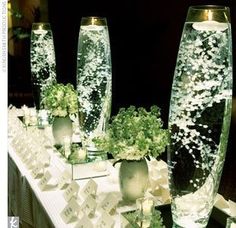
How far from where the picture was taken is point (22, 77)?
4348 millimetres

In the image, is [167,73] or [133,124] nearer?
[133,124]

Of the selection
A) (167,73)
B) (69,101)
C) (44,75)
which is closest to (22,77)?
(167,73)

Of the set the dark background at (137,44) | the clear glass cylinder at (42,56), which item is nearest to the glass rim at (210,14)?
the clear glass cylinder at (42,56)

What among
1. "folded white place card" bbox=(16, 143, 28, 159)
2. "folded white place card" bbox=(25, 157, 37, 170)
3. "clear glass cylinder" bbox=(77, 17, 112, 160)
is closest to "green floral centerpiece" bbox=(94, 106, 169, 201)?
"clear glass cylinder" bbox=(77, 17, 112, 160)

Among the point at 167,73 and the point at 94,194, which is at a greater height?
the point at 167,73

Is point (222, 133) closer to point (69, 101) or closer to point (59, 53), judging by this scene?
point (69, 101)

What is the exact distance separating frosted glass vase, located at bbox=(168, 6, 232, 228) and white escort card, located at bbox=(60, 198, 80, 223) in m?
0.31

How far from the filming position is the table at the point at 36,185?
50.5 inches

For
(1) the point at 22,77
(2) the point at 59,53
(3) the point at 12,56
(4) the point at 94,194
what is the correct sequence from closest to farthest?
1. (4) the point at 94,194
2. (2) the point at 59,53
3. (1) the point at 22,77
4. (3) the point at 12,56

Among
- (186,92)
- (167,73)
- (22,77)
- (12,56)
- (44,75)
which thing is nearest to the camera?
(186,92)

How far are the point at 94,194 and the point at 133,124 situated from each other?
27cm

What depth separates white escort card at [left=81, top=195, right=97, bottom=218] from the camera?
3.93 feet

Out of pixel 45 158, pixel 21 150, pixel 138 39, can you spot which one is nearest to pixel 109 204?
pixel 45 158

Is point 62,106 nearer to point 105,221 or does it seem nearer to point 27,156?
point 27,156
